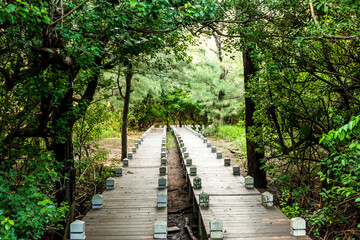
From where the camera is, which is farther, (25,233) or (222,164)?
(222,164)

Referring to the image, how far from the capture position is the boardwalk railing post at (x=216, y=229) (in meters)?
5.32

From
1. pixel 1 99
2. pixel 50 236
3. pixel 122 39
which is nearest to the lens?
pixel 1 99

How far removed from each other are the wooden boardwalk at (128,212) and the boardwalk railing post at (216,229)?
1.22 meters

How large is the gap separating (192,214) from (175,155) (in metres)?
10.7

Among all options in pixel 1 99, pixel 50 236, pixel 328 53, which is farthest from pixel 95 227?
pixel 328 53

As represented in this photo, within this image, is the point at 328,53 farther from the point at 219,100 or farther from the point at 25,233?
the point at 219,100

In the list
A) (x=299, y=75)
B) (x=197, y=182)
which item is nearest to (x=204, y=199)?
(x=197, y=182)

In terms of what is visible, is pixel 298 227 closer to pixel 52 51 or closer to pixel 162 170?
pixel 52 51

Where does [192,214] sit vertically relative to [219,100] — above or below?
below

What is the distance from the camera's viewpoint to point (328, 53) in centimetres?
622

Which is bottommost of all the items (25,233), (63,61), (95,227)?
(95,227)

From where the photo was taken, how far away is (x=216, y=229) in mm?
5344

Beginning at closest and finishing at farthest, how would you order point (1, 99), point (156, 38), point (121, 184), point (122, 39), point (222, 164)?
point (1, 99) → point (122, 39) → point (156, 38) → point (121, 184) → point (222, 164)

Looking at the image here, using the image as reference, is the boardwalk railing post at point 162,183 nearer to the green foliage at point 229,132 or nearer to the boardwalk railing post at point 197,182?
the boardwalk railing post at point 197,182
